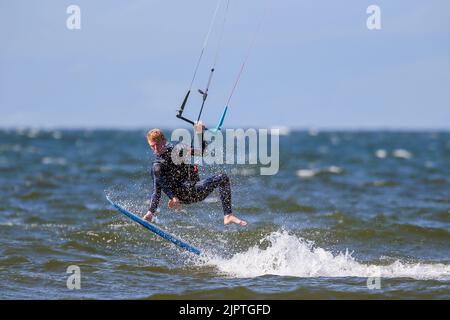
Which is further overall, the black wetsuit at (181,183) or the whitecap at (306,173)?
the whitecap at (306,173)

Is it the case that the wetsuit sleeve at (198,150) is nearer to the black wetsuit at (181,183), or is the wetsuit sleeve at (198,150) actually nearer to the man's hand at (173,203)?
the black wetsuit at (181,183)

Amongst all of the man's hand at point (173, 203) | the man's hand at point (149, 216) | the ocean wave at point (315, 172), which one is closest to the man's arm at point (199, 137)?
the man's hand at point (173, 203)

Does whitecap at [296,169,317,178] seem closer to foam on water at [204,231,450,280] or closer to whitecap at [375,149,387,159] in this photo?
whitecap at [375,149,387,159]

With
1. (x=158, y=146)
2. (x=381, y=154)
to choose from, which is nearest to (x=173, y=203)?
(x=158, y=146)

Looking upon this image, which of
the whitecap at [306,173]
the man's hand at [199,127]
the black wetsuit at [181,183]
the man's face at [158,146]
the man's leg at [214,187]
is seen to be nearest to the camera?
the man's hand at [199,127]

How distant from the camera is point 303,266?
43.7 ft

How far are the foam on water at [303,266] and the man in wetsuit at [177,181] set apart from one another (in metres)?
0.98

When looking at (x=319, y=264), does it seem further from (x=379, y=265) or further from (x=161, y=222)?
(x=161, y=222)

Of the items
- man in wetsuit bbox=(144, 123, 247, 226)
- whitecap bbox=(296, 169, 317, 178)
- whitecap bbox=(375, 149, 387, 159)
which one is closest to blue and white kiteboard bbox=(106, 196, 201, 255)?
man in wetsuit bbox=(144, 123, 247, 226)

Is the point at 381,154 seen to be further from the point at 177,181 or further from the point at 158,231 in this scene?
the point at 177,181

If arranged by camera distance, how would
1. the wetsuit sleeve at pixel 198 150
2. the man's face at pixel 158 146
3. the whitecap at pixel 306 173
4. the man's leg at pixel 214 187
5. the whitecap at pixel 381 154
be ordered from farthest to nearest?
the whitecap at pixel 381 154 → the whitecap at pixel 306 173 → the man's leg at pixel 214 187 → the man's face at pixel 158 146 → the wetsuit sleeve at pixel 198 150

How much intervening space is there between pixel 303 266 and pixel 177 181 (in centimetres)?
245

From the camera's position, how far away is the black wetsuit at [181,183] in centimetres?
1304
